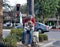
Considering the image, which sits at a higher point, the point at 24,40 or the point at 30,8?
the point at 30,8

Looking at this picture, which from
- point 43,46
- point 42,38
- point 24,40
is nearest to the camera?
point 24,40

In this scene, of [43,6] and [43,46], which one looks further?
[43,6]

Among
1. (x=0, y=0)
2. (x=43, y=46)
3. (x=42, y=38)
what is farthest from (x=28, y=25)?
(x=42, y=38)

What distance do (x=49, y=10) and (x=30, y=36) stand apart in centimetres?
3497

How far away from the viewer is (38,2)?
4512 centimetres

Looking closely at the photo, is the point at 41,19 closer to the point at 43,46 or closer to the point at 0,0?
the point at 43,46

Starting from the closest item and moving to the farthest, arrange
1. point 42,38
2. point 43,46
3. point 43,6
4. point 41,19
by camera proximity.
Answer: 1. point 43,46
2. point 42,38
3. point 43,6
4. point 41,19

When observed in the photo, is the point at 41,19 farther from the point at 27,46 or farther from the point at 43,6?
the point at 27,46

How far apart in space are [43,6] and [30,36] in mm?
34075

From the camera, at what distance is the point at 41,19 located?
48219mm

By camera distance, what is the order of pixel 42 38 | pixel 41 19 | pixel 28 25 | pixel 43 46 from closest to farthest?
pixel 28 25
pixel 43 46
pixel 42 38
pixel 41 19

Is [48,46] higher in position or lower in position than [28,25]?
lower

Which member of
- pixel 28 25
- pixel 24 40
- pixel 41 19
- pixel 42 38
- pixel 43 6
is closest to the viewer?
pixel 28 25

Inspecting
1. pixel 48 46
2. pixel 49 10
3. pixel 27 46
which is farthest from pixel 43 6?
pixel 27 46
